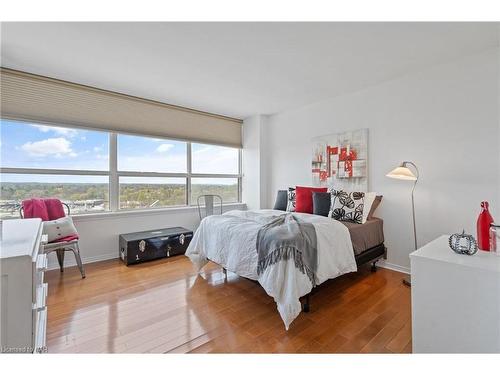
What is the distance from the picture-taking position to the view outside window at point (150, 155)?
3693 millimetres

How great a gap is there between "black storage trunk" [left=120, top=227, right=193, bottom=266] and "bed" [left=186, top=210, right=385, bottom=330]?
0.86 m

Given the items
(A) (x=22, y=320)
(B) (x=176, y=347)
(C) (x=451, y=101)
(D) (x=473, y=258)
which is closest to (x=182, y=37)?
(A) (x=22, y=320)

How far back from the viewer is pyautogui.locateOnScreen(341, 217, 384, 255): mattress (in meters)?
2.60

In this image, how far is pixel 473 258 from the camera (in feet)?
4.21

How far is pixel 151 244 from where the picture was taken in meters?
3.39

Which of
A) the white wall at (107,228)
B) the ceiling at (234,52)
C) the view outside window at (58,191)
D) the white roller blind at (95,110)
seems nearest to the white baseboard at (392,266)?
the ceiling at (234,52)

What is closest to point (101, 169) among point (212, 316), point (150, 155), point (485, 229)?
point (150, 155)

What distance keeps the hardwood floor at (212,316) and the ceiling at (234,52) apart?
2412 millimetres

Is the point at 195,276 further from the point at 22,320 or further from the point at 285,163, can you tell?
the point at 285,163

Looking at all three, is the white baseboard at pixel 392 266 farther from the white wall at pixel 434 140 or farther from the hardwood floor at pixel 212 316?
the hardwood floor at pixel 212 316
